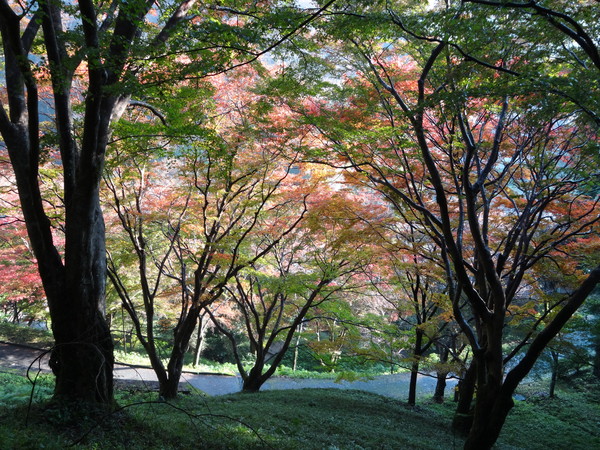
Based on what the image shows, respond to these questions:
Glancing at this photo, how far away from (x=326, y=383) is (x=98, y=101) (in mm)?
15677

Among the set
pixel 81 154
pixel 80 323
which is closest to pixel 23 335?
pixel 80 323

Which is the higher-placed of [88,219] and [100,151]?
[100,151]

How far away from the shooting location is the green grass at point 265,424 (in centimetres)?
329

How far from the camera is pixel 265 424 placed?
202 inches

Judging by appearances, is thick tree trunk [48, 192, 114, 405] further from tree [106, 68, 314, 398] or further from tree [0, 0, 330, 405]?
tree [106, 68, 314, 398]

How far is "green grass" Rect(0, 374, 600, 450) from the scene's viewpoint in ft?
10.8

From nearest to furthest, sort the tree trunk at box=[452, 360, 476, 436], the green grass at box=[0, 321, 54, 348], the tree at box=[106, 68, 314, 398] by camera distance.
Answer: the tree at box=[106, 68, 314, 398], the tree trunk at box=[452, 360, 476, 436], the green grass at box=[0, 321, 54, 348]

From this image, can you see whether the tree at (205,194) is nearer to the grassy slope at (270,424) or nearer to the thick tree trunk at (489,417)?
the grassy slope at (270,424)

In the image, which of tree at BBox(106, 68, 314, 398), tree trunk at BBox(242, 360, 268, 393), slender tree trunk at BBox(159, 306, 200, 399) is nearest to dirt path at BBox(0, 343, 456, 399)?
tree trunk at BBox(242, 360, 268, 393)

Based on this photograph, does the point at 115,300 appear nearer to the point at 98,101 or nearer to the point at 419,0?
the point at 98,101

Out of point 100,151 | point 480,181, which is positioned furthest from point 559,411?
point 100,151

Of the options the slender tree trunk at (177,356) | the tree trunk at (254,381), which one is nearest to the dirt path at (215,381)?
the tree trunk at (254,381)

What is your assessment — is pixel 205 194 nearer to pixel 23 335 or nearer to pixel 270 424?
pixel 270 424

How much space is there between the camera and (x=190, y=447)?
3.47 meters
